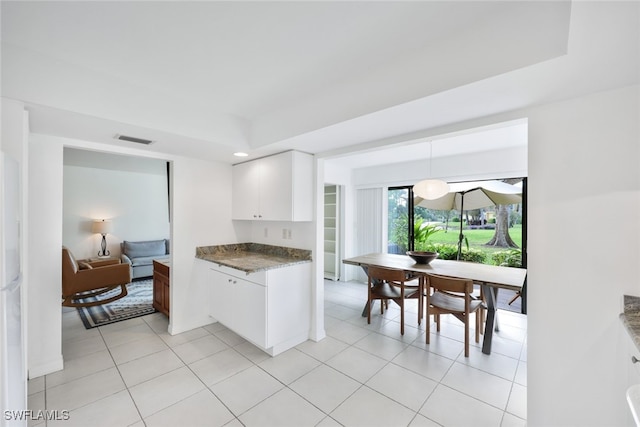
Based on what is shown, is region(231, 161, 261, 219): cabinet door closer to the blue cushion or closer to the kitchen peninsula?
the kitchen peninsula

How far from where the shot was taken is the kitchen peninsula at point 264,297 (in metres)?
2.60

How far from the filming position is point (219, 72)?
1.91 m

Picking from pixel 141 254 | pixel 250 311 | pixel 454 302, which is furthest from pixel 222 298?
pixel 141 254

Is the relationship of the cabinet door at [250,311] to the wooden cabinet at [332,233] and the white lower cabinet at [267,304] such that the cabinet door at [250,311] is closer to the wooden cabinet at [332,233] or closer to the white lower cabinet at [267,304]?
the white lower cabinet at [267,304]

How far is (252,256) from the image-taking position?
3395 millimetres

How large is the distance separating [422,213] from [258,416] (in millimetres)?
4177

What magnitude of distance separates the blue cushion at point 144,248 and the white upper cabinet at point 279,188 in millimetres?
3690

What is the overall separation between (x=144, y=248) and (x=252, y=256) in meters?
3.83

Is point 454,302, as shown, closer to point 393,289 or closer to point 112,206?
point 393,289

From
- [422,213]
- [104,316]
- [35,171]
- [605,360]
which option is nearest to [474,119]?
[605,360]

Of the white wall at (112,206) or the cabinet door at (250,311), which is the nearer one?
the cabinet door at (250,311)

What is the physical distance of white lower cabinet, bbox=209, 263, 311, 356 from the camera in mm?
2594

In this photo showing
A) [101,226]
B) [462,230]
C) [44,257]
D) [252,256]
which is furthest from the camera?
[101,226]

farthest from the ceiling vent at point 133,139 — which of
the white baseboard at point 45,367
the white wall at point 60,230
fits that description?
the white baseboard at point 45,367
